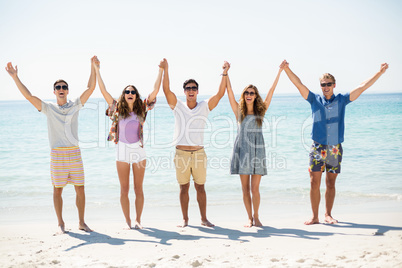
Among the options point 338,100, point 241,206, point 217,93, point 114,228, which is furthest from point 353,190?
point 114,228

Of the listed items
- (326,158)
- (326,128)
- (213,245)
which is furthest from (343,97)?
(213,245)

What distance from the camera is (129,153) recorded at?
201 inches

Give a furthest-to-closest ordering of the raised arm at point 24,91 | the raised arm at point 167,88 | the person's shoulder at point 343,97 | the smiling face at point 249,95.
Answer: the person's shoulder at point 343,97 → the raised arm at point 167,88 → the smiling face at point 249,95 → the raised arm at point 24,91

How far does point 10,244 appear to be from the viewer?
189 inches

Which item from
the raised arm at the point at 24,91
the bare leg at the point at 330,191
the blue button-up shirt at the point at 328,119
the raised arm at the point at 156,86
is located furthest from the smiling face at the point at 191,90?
the bare leg at the point at 330,191

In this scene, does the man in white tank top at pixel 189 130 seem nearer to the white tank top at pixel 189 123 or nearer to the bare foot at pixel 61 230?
the white tank top at pixel 189 123

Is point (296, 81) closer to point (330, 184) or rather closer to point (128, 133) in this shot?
point (330, 184)

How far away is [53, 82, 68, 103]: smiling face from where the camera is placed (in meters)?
5.16

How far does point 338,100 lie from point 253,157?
1448 millimetres

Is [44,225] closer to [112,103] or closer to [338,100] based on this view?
[112,103]

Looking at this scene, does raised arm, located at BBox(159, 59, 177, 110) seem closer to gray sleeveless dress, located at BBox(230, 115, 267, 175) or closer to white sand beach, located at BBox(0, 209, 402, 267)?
gray sleeveless dress, located at BBox(230, 115, 267, 175)

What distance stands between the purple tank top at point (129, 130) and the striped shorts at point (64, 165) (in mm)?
666

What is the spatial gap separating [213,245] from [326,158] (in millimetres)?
2027

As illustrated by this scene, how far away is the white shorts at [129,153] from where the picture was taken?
5094 mm
